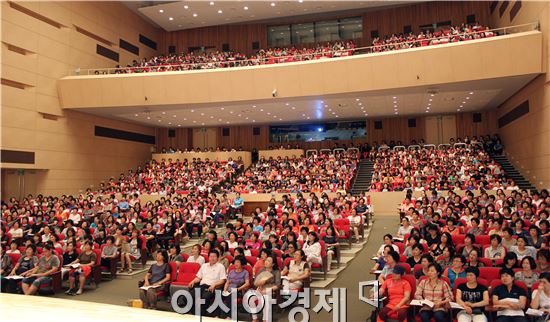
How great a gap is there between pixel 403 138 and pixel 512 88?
7.47 metres

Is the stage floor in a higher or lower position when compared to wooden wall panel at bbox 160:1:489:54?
lower

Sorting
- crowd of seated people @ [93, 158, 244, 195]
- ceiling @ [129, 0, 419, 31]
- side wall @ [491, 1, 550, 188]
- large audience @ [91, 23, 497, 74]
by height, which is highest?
ceiling @ [129, 0, 419, 31]

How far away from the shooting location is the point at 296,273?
6.27 m

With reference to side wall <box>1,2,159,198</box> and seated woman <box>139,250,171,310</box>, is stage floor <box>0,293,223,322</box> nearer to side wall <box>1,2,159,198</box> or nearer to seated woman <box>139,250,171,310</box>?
seated woman <box>139,250,171,310</box>

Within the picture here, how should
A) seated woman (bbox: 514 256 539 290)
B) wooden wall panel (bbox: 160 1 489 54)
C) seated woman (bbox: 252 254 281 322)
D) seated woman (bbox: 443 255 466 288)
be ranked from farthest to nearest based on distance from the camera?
wooden wall panel (bbox: 160 1 489 54), seated woman (bbox: 252 254 281 322), seated woman (bbox: 443 255 466 288), seated woman (bbox: 514 256 539 290)

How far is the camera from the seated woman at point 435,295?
4781 mm

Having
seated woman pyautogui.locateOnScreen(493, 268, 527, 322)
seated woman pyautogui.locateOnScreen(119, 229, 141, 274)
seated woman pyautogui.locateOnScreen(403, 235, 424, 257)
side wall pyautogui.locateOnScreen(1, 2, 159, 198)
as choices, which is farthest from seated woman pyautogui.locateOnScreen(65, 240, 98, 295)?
side wall pyautogui.locateOnScreen(1, 2, 159, 198)

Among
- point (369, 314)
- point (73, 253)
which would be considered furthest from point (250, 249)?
point (73, 253)

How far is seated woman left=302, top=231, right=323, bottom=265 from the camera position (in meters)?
7.30

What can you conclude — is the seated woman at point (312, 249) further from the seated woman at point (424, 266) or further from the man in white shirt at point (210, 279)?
the seated woman at point (424, 266)

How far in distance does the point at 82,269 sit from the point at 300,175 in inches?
448

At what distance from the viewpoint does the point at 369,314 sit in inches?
226

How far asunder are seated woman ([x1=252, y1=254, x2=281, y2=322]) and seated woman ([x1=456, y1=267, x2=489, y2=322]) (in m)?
2.29

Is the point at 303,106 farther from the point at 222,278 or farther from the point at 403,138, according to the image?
the point at 222,278
